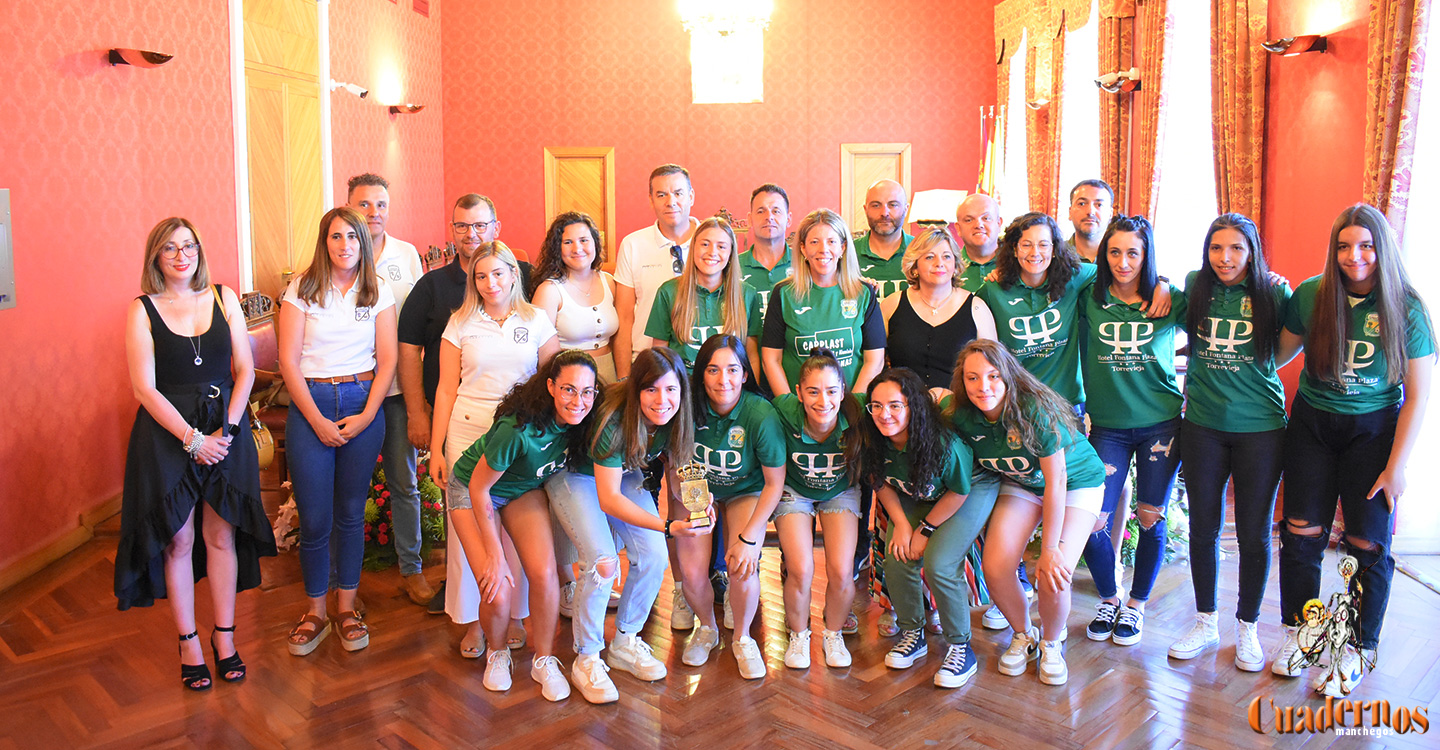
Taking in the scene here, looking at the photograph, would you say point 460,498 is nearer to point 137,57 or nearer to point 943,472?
point 943,472

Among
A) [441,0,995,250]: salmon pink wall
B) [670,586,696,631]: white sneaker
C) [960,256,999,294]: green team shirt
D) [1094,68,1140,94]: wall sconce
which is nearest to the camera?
[670,586,696,631]: white sneaker

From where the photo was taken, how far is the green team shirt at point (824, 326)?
11.7ft

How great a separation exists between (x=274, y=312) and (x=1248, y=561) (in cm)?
551

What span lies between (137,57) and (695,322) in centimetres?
335

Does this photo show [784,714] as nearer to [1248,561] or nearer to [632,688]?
[632,688]

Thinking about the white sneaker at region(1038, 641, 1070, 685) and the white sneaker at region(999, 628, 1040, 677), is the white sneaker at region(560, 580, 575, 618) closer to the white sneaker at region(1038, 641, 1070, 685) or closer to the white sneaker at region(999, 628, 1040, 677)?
the white sneaker at region(999, 628, 1040, 677)

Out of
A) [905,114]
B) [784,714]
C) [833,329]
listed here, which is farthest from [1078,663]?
Result: [905,114]

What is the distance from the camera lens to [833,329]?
3559 millimetres

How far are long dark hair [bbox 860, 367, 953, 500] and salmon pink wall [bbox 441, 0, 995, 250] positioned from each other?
24.3ft

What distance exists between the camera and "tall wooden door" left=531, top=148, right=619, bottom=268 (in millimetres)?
10414

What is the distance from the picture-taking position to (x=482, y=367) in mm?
3336

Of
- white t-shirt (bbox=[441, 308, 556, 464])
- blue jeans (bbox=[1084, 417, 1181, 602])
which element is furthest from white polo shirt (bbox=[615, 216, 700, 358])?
blue jeans (bbox=[1084, 417, 1181, 602])

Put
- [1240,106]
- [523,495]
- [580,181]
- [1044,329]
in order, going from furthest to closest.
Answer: [580,181] → [1240,106] → [1044,329] → [523,495]

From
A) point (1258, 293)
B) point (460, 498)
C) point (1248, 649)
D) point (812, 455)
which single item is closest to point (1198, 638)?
point (1248, 649)
